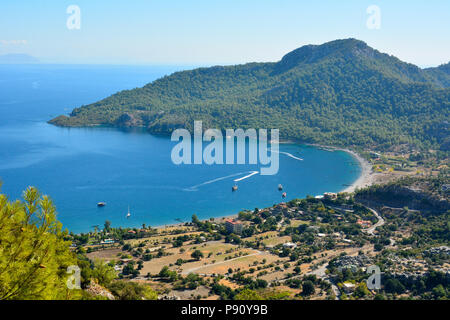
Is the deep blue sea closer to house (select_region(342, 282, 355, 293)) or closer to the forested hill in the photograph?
the forested hill

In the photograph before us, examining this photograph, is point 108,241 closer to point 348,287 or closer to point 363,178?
point 348,287

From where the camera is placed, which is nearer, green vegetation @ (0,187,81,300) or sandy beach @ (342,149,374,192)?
green vegetation @ (0,187,81,300)

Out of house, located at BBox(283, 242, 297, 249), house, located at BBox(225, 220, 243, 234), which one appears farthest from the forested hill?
house, located at BBox(283, 242, 297, 249)

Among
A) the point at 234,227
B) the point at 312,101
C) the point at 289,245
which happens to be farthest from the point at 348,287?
the point at 312,101

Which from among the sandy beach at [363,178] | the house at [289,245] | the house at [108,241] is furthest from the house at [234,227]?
the sandy beach at [363,178]

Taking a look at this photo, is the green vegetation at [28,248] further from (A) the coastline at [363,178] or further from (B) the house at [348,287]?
(A) the coastline at [363,178]
